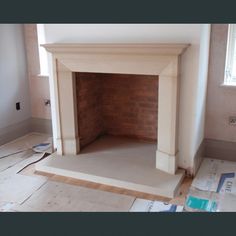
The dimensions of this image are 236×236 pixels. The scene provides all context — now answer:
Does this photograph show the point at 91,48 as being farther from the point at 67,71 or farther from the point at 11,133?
the point at 11,133

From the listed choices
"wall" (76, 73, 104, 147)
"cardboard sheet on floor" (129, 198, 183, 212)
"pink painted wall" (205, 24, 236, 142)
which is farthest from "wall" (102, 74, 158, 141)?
"cardboard sheet on floor" (129, 198, 183, 212)

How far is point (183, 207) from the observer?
8.50 feet

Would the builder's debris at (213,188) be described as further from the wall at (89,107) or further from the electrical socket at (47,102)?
the electrical socket at (47,102)

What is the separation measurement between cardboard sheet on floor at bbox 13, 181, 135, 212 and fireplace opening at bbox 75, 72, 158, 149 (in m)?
0.85

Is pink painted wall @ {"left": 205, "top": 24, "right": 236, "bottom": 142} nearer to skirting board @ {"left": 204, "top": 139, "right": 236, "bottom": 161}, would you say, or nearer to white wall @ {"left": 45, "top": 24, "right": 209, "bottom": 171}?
skirting board @ {"left": 204, "top": 139, "right": 236, "bottom": 161}

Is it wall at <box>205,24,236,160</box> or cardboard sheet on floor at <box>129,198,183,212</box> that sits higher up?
wall at <box>205,24,236,160</box>

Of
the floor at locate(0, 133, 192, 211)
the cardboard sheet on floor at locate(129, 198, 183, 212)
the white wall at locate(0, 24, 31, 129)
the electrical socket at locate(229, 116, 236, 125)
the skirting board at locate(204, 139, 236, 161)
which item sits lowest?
the cardboard sheet on floor at locate(129, 198, 183, 212)

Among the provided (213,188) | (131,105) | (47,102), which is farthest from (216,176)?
(47,102)

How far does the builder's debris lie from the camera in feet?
8.55

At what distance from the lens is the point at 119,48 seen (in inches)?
113

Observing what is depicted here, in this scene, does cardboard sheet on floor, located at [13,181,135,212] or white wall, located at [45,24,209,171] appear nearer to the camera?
cardboard sheet on floor, located at [13,181,135,212]

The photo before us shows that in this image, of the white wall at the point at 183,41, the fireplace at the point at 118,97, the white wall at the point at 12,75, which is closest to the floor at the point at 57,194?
the fireplace at the point at 118,97

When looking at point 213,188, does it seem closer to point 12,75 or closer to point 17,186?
point 17,186

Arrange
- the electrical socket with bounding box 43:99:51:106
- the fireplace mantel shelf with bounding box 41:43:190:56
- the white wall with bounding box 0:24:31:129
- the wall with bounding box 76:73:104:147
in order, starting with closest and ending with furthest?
1. the fireplace mantel shelf with bounding box 41:43:190:56
2. the wall with bounding box 76:73:104:147
3. the white wall with bounding box 0:24:31:129
4. the electrical socket with bounding box 43:99:51:106
